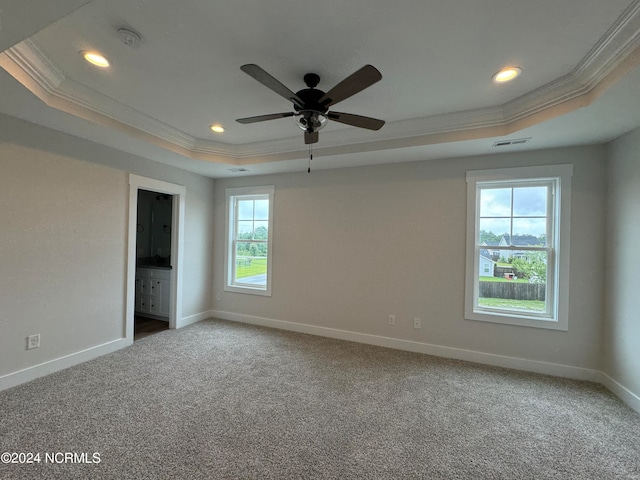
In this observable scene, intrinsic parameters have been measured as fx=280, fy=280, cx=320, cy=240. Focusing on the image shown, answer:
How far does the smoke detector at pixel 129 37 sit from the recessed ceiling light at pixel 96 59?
328 millimetres

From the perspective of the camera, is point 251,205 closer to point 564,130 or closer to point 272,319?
point 272,319

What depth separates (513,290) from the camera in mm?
3338

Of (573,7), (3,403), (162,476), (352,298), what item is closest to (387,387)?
(352,298)

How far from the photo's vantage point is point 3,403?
7.51 ft

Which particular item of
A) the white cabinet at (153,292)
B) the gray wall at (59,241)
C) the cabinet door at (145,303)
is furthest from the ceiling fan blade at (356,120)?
the cabinet door at (145,303)

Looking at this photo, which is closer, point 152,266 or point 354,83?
point 354,83


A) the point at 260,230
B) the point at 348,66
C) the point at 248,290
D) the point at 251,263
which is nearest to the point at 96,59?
the point at 348,66

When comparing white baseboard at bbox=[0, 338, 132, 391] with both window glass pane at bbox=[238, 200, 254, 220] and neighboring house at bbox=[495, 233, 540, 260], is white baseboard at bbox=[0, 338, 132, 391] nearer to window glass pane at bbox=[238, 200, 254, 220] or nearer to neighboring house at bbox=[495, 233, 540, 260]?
window glass pane at bbox=[238, 200, 254, 220]

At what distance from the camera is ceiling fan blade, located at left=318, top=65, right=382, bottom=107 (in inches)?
63.0

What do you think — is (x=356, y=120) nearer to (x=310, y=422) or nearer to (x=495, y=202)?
(x=495, y=202)

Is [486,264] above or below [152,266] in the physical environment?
above

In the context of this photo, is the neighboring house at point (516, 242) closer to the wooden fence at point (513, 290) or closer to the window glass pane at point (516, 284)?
the window glass pane at point (516, 284)

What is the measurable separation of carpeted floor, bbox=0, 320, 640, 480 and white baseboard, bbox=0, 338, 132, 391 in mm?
114

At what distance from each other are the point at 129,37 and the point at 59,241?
90.3 inches
